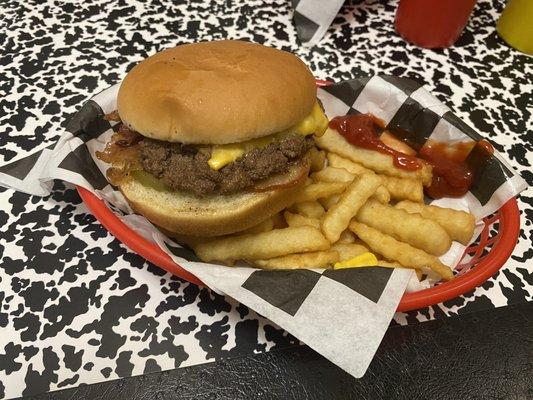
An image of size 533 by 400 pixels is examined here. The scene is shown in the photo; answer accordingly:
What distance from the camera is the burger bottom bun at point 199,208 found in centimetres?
132

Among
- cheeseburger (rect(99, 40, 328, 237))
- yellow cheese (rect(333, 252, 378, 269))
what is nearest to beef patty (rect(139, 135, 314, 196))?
cheeseburger (rect(99, 40, 328, 237))

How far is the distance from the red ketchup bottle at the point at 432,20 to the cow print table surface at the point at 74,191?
0.07 m

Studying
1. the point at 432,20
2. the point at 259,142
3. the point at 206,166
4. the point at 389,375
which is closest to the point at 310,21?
the point at 432,20

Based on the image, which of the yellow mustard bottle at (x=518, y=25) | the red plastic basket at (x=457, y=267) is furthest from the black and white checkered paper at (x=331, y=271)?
the yellow mustard bottle at (x=518, y=25)

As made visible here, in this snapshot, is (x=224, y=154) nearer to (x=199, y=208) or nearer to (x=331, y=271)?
(x=199, y=208)

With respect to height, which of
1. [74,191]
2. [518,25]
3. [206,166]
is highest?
[518,25]

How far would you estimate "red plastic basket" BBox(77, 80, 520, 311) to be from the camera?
1286 millimetres

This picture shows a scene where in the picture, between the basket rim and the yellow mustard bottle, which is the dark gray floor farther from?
the yellow mustard bottle

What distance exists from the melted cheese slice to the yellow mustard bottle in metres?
1.66

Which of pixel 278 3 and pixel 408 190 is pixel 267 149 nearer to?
pixel 408 190

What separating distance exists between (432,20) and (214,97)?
1.65 meters

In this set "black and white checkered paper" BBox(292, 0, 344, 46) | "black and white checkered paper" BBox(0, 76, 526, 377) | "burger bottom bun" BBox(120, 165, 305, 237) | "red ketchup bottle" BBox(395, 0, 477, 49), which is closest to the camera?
"black and white checkered paper" BBox(0, 76, 526, 377)

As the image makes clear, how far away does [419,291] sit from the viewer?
130cm

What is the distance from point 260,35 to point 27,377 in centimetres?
195
